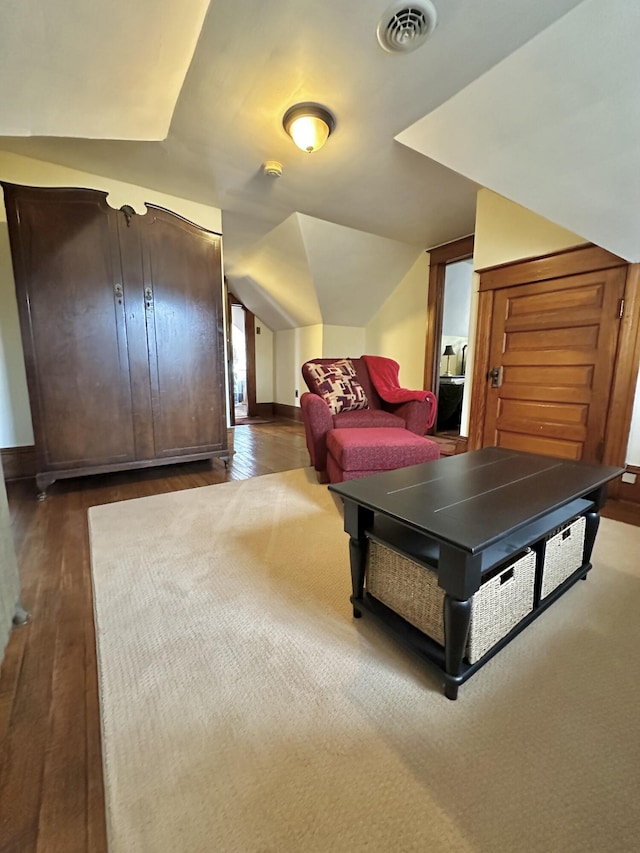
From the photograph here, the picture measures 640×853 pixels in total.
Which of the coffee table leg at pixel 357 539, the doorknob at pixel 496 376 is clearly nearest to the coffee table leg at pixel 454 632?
the coffee table leg at pixel 357 539

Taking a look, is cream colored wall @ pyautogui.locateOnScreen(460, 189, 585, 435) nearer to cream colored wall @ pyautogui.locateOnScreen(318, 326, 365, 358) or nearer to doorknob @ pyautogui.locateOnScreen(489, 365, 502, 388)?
doorknob @ pyautogui.locateOnScreen(489, 365, 502, 388)

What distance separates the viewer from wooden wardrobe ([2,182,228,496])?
85.8 inches

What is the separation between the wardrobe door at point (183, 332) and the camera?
2516 mm

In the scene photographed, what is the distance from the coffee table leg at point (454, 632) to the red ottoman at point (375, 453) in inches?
48.6

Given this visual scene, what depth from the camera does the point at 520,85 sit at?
4.70ft

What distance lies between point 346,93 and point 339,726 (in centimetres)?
260

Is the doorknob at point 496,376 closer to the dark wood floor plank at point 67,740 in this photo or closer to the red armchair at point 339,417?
the red armchair at point 339,417

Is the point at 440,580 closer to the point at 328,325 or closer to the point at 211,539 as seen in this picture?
the point at 211,539

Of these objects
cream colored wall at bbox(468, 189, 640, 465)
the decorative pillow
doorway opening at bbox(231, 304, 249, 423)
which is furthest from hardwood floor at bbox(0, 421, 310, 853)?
doorway opening at bbox(231, 304, 249, 423)

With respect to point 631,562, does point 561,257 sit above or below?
above

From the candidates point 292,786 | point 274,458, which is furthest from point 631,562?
point 274,458

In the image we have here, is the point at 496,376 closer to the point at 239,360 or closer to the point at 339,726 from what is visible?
the point at 339,726

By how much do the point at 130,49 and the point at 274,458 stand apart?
275cm

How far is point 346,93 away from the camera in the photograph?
1.75 metres
